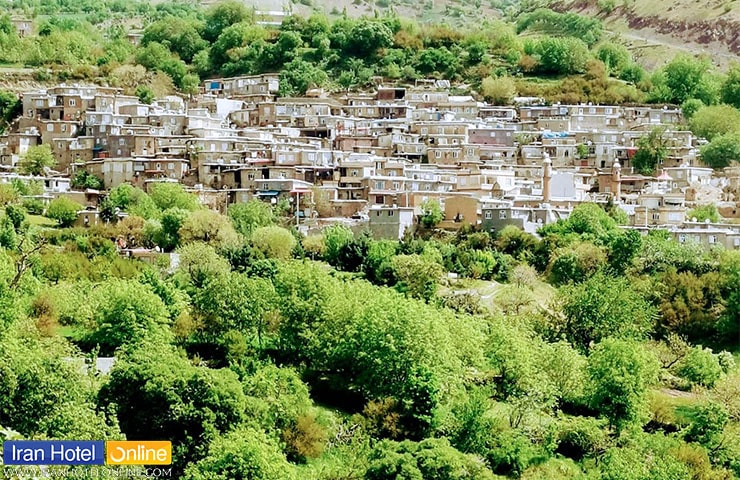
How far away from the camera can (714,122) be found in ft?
156

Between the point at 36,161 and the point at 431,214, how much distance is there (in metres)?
11.8

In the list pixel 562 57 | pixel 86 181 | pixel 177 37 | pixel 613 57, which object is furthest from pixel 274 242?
pixel 613 57

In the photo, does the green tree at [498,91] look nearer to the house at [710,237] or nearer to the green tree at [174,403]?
the house at [710,237]

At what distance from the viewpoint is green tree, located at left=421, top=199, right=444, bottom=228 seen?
116ft

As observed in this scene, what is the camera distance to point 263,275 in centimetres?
2945

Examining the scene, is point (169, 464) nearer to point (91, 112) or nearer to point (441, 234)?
point (441, 234)

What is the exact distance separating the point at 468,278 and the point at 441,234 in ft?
9.74

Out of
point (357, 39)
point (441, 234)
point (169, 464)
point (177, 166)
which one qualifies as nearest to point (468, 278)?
point (441, 234)

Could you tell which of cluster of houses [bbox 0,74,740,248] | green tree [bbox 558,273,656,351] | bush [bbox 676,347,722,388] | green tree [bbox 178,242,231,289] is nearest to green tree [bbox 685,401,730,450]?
bush [bbox 676,347,722,388]

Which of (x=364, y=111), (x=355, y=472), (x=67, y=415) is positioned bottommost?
(x=355, y=472)

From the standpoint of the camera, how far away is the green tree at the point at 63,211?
34406 mm

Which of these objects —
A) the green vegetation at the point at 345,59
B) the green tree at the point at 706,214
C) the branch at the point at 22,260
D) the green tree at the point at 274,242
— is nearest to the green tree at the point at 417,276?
the green tree at the point at 274,242

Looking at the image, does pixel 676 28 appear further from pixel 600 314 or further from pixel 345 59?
pixel 600 314

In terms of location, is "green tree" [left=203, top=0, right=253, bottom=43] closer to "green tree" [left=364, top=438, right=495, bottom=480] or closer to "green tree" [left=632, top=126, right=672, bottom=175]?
"green tree" [left=632, top=126, right=672, bottom=175]
